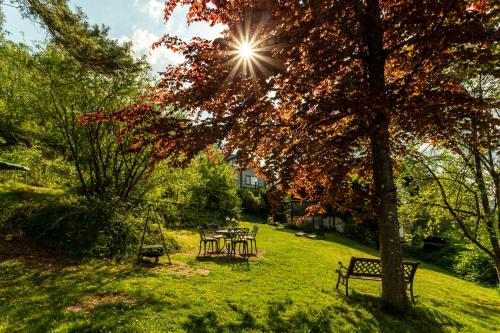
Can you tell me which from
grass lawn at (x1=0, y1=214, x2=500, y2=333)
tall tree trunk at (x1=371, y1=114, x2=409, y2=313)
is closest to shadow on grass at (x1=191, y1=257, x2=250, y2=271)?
grass lawn at (x1=0, y1=214, x2=500, y2=333)

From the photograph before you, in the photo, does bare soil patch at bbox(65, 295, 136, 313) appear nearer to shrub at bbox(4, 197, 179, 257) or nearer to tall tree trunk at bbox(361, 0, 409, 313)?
shrub at bbox(4, 197, 179, 257)

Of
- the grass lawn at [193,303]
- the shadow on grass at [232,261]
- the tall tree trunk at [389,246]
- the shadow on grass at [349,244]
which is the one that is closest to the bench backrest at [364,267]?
the grass lawn at [193,303]

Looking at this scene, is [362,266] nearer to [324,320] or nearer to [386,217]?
[386,217]

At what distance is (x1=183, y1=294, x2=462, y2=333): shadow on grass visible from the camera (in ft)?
18.7

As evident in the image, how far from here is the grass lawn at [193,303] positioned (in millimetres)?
5520

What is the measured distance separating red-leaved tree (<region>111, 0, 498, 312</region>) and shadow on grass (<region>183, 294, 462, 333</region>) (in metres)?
0.58

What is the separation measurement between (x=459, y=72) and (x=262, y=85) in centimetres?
422

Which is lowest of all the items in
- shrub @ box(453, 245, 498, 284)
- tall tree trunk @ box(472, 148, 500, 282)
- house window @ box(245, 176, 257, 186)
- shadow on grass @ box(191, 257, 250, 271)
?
shrub @ box(453, 245, 498, 284)

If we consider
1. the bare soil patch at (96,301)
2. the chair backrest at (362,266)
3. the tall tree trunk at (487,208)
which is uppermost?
the tall tree trunk at (487,208)

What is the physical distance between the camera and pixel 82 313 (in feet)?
18.7

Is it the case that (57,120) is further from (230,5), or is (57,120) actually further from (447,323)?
(447,323)

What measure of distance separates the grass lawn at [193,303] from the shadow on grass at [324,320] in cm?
2

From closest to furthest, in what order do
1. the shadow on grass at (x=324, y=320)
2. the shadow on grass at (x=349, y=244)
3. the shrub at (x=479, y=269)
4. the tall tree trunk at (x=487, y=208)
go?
the shadow on grass at (x=324, y=320), the tall tree trunk at (x=487, y=208), the shrub at (x=479, y=269), the shadow on grass at (x=349, y=244)

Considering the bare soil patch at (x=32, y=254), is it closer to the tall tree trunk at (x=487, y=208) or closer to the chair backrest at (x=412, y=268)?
the chair backrest at (x=412, y=268)
